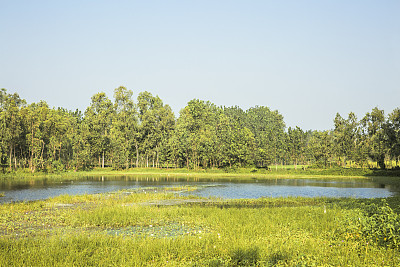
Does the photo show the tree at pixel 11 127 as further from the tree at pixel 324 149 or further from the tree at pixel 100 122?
the tree at pixel 324 149

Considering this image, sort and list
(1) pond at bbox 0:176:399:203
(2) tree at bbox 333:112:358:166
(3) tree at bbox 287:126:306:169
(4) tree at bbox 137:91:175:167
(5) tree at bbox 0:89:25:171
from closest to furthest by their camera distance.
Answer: (1) pond at bbox 0:176:399:203
(5) tree at bbox 0:89:25:171
(2) tree at bbox 333:112:358:166
(4) tree at bbox 137:91:175:167
(3) tree at bbox 287:126:306:169

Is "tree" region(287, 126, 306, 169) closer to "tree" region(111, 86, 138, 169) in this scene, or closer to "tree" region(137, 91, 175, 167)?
"tree" region(137, 91, 175, 167)

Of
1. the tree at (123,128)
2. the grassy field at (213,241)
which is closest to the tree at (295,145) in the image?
the tree at (123,128)

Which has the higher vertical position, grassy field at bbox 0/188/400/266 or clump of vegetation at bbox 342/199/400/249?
clump of vegetation at bbox 342/199/400/249

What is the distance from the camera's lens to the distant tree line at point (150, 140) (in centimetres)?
8750

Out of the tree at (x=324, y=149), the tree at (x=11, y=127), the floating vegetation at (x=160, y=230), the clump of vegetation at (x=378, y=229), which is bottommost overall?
the floating vegetation at (x=160, y=230)

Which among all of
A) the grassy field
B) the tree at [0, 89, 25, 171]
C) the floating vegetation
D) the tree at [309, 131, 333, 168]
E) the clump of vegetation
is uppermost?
the tree at [0, 89, 25, 171]

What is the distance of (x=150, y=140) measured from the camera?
385ft

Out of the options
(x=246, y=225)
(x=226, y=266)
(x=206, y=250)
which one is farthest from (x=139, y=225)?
(x=226, y=266)

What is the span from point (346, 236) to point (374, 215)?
1.86 meters

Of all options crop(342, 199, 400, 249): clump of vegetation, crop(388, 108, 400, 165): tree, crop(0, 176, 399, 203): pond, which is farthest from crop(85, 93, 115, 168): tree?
crop(342, 199, 400, 249): clump of vegetation

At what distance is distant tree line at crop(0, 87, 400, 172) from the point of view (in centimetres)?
8750

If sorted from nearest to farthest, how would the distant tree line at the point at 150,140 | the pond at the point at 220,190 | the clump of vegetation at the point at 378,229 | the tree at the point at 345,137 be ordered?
the clump of vegetation at the point at 378,229
the pond at the point at 220,190
the distant tree line at the point at 150,140
the tree at the point at 345,137

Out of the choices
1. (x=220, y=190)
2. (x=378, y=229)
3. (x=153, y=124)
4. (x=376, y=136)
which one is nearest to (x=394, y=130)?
(x=376, y=136)
